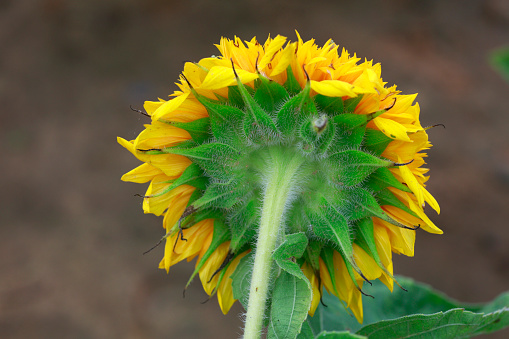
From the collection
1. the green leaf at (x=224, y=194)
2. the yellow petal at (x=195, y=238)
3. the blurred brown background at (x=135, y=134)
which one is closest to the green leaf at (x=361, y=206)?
the green leaf at (x=224, y=194)

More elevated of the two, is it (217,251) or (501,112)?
(501,112)

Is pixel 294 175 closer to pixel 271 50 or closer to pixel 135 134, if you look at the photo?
pixel 271 50

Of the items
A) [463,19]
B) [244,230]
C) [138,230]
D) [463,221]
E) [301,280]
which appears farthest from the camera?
[463,19]

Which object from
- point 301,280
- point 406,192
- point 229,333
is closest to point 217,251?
point 301,280

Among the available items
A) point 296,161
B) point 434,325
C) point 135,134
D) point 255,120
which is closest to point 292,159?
point 296,161

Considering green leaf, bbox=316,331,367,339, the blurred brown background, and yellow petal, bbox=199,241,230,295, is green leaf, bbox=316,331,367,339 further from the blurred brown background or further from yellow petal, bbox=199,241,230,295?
the blurred brown background

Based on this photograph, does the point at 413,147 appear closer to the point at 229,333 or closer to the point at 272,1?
the point at 229,333

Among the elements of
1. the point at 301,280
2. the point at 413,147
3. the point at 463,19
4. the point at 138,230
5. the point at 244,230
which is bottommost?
the point at 301,280
